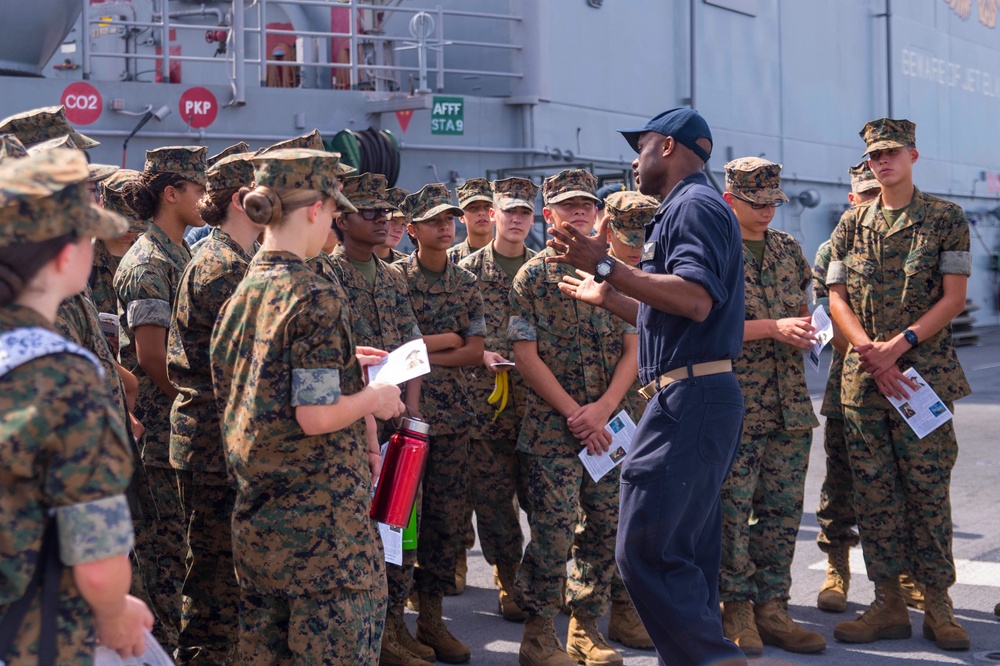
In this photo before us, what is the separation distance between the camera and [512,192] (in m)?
7.07

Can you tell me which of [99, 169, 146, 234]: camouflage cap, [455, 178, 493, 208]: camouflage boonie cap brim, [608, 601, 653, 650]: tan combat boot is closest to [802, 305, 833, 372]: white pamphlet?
[608, 601, 653, 650]: tan combat boot

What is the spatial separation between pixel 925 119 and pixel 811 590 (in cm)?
2097

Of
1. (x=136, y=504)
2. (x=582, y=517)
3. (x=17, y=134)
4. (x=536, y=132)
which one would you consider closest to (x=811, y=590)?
(x=582, y=517)

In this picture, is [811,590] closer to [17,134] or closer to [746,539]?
[746,539]

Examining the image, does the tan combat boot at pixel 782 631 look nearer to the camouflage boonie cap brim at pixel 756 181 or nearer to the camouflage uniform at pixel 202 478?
the camouflage boonie cap brim at pixel 756 181

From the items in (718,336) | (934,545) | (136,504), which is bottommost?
(934,545)

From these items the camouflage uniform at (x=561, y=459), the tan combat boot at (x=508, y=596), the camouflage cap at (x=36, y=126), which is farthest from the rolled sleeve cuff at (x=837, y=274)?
the camouflage cap at (x=36, y=126)

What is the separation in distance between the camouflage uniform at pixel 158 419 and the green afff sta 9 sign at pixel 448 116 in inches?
384

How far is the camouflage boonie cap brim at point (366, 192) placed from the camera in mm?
5004

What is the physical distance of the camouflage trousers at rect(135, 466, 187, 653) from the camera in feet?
15.1

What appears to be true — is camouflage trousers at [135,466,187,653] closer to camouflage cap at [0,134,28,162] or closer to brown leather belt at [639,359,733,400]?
camouflage cap at [0,134,28,162]

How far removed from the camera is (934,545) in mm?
5277

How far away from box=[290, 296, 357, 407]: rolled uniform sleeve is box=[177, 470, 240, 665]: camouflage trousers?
1221 millimetres

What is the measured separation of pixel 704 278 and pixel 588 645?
206 cm
